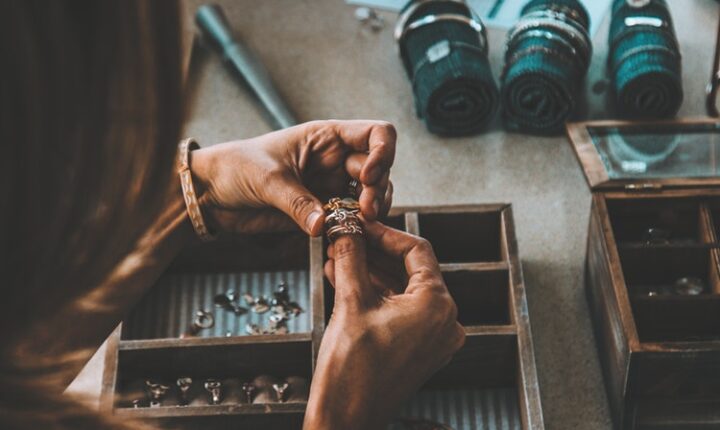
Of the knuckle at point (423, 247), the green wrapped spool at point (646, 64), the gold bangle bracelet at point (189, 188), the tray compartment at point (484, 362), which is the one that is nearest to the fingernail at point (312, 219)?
the knuckle at point (423, 247)

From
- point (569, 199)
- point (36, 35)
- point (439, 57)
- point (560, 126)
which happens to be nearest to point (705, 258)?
point (569, 199)

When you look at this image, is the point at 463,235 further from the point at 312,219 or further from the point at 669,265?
the point at 312,219

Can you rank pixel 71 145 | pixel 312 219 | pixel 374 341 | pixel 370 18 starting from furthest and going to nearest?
pixel 370 18, pixel 312 219, pixel 374 341, pixel 71 145

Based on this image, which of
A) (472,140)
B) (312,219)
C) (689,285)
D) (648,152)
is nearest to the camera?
(312,219)

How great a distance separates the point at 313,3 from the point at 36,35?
186 centimetres

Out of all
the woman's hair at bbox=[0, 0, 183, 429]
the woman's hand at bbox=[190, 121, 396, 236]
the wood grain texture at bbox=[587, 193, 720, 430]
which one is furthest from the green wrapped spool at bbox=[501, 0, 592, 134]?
the woman's hair at bbox=[0, 0, 183, 429]

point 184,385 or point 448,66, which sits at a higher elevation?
point 448,66

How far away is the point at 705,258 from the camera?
5.24 feet

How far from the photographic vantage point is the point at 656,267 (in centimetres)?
162

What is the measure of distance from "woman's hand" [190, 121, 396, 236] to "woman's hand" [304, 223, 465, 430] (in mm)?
100

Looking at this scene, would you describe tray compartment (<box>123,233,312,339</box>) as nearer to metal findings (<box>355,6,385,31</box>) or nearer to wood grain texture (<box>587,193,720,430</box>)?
wood grain texture (<box>587,193,720,430</box>)

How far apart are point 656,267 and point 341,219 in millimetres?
724

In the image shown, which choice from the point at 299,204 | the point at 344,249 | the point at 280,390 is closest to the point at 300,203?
the point at 299,204

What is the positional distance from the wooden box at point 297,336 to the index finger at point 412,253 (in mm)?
286
